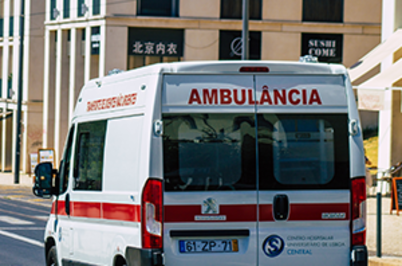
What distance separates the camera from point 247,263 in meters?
6.09

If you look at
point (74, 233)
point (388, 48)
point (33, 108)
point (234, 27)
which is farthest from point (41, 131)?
point (74, 233)

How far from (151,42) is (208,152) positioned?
28.1 meters

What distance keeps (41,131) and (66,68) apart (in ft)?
17.4

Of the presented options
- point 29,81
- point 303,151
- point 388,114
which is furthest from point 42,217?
point 29,81

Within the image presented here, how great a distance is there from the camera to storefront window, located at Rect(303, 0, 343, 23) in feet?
113

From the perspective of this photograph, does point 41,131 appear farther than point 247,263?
Yes

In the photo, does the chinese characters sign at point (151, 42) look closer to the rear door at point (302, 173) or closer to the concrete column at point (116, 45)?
the concrete column at point (116, 45)

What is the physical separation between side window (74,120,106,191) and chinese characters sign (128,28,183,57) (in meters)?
26.5

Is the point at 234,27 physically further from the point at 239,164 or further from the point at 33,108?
the point at 239,164

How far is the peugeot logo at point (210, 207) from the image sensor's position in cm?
603

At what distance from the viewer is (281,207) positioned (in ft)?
20.1

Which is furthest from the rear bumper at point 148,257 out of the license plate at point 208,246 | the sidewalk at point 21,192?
the sidewalk at point 21,192

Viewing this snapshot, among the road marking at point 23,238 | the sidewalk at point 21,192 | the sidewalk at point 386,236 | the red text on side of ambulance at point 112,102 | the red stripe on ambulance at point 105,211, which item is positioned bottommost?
the sidewalk at point 21,192

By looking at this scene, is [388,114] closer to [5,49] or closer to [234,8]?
[234,8]
